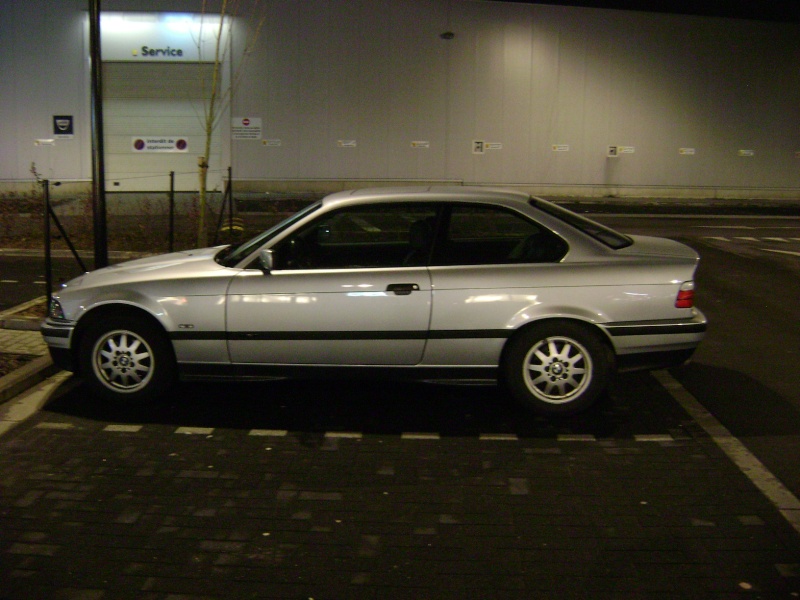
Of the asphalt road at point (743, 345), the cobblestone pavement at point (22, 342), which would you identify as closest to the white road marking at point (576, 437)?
the asphalt road at point (743, 345)

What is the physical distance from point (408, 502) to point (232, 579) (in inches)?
46.3

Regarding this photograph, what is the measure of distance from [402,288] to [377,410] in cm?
97

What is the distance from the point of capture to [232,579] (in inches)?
155

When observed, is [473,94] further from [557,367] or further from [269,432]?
[269,432]

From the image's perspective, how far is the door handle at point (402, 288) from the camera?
19.8ft

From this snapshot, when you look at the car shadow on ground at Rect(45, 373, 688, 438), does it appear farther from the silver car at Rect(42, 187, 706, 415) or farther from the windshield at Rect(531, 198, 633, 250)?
the windshield at Rect(531, 198, 633, 250)

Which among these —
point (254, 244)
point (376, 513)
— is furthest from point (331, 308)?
point (376, 513)

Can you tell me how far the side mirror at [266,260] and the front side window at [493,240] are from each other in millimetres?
1129

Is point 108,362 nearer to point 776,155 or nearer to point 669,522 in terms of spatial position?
point 669,522

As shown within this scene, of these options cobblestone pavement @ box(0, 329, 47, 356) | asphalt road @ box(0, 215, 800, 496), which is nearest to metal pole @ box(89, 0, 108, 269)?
cobblestone pavement @ box(0, 329, 47, 356)

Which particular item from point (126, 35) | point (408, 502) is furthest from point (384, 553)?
point (126, 35)

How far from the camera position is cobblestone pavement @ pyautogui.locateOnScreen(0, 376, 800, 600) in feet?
12.9

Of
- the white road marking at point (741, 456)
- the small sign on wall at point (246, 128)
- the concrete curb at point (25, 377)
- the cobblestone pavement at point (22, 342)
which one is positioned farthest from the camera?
the small sign on wall at point (246, 128)

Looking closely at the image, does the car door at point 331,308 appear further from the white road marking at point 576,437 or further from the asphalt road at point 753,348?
the asphalt road at point 753,348
